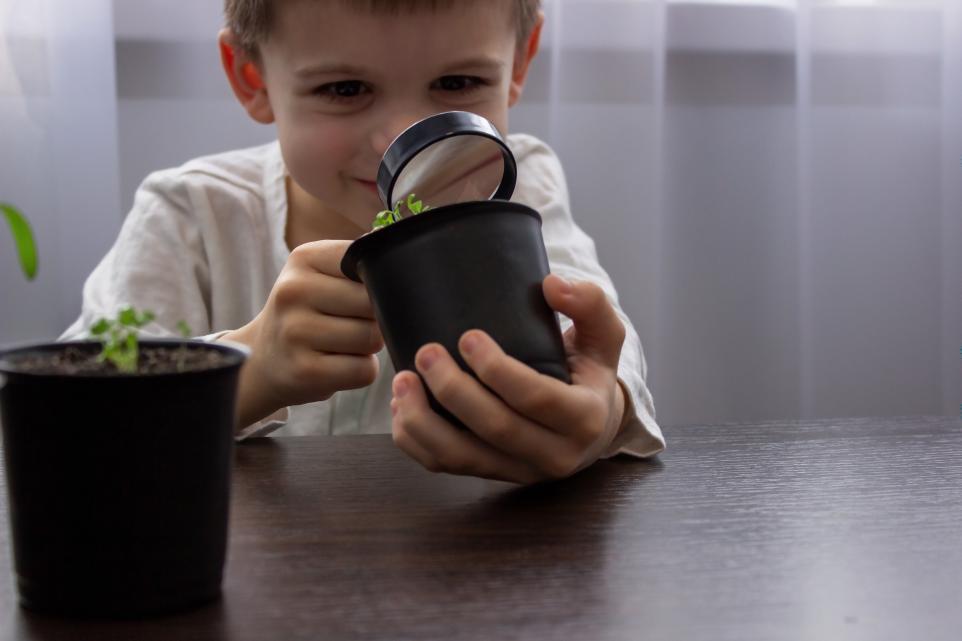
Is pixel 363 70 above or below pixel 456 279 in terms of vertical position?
above

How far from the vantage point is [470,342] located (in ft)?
1.61

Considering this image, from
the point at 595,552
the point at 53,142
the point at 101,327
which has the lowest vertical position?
the point at 595,552

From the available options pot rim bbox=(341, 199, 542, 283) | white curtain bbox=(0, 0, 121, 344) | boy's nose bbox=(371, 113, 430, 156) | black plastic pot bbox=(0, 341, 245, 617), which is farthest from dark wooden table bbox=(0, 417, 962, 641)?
white curtain bbox=(0, 0, 121, 344)

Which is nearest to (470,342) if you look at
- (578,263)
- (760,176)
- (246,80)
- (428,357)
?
(428,357)

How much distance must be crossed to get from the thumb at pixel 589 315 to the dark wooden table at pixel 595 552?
0.23ft

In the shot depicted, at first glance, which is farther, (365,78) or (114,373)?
(365,78)

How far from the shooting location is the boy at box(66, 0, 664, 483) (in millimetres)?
529

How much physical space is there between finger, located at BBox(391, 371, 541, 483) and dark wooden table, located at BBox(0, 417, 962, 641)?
2cm

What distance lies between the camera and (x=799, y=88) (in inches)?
59.1

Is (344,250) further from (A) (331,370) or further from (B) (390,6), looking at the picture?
(B) (390,6)

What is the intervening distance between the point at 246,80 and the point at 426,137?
0.56 metres

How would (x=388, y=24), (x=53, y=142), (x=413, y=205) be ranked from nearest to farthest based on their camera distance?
1. (x=413, y=205)
2. (x=388, y=24)
3. (x=53, y=142)

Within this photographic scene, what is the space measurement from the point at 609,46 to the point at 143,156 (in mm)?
633

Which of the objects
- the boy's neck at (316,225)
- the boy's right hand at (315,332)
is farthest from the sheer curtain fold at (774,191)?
the boy's right hand at (315,332)
